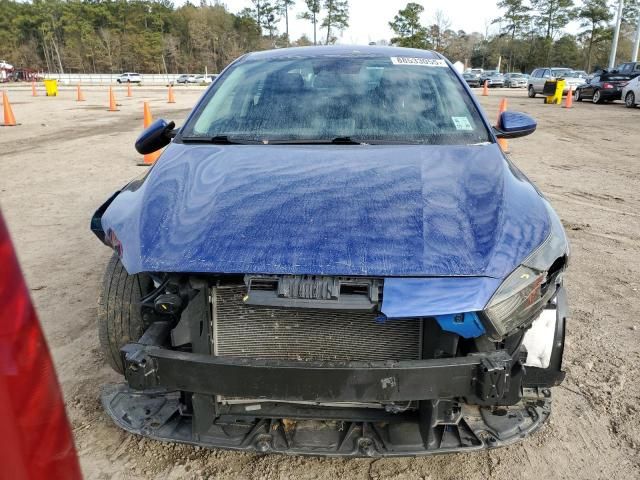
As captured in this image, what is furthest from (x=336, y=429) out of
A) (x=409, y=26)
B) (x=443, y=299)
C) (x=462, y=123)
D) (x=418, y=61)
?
(x=409, y=26)

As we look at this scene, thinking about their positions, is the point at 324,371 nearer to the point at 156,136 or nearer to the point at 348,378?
the point at 348,378

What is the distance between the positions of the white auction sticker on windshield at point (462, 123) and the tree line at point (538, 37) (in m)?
67.9

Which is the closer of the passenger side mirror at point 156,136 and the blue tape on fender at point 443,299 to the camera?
the blue tape on fender at point 443,299

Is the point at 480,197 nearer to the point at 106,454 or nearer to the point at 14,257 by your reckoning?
the point at 14,257

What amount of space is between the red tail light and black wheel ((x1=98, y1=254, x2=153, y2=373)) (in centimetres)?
148

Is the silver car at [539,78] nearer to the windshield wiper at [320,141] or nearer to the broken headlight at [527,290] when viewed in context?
the windshield wiper at [320,141]

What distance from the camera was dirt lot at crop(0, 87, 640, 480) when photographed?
2070 mm

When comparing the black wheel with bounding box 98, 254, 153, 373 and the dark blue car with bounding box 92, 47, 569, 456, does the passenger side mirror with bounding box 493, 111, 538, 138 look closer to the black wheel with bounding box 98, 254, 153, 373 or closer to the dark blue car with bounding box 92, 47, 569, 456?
the dark blue car with bounding box 92, 47, 569, 456

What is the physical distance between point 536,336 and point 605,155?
887 cm

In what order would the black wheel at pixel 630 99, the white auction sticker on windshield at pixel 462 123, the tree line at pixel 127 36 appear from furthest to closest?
the tree line at pixel 127 36 < the black wheel at pixel 630 99 < the white auction sticker on windshield at pixel 462 123

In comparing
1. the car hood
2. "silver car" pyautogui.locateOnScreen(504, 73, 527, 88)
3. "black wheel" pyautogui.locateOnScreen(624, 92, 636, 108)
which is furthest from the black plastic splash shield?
"silver car" pyautogui.locateOnScreen(504, 73, 527, 88)

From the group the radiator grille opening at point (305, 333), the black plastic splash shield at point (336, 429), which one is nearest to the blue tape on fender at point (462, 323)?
the radiator grille opening at point (305, 333)

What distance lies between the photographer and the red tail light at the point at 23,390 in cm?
72

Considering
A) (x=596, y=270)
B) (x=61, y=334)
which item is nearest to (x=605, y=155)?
(x=596, y=270)
